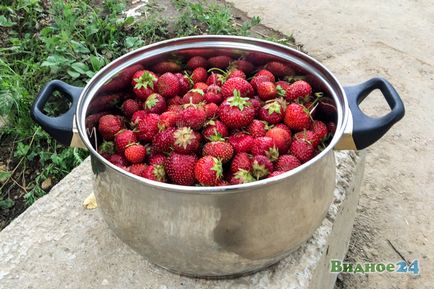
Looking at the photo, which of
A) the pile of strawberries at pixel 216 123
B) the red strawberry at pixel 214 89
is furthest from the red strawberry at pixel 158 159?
the red strawberry at pixel 214 89

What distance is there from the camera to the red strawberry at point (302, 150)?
3.45 ft

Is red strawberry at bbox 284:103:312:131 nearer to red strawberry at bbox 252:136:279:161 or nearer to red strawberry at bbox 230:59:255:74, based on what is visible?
red strawberry at bbox 252:136:279:161

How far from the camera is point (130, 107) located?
121 centimetres

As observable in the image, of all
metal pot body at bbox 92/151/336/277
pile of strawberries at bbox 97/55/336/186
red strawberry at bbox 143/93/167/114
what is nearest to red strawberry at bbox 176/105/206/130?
pile of strawberries at bbox 97/55/336/186

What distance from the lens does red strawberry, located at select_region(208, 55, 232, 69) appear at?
128cm

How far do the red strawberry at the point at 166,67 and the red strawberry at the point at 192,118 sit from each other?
229 millimetres

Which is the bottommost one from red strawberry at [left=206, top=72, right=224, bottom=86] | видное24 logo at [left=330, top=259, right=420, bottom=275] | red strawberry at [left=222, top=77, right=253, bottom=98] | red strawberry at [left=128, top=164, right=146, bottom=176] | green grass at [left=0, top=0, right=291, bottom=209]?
видное24 logo at [left=330, top=259, right=420, bottom=275]

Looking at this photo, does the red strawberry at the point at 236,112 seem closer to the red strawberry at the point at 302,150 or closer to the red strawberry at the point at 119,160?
the red strawberry at the point at 302,150

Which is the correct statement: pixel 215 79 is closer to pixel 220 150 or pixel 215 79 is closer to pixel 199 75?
pixel 199 75

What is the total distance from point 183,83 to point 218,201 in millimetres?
459

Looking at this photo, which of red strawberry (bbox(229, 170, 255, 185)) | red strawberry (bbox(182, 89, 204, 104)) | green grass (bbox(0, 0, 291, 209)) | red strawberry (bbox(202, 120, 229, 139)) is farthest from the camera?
green grass (bbox(0, 0, 291, 209))

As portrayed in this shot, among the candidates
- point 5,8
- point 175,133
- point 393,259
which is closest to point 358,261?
point 393,259

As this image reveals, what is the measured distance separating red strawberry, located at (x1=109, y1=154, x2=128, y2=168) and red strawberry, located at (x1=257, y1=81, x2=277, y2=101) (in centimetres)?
35

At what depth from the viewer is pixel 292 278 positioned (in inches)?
45.7
